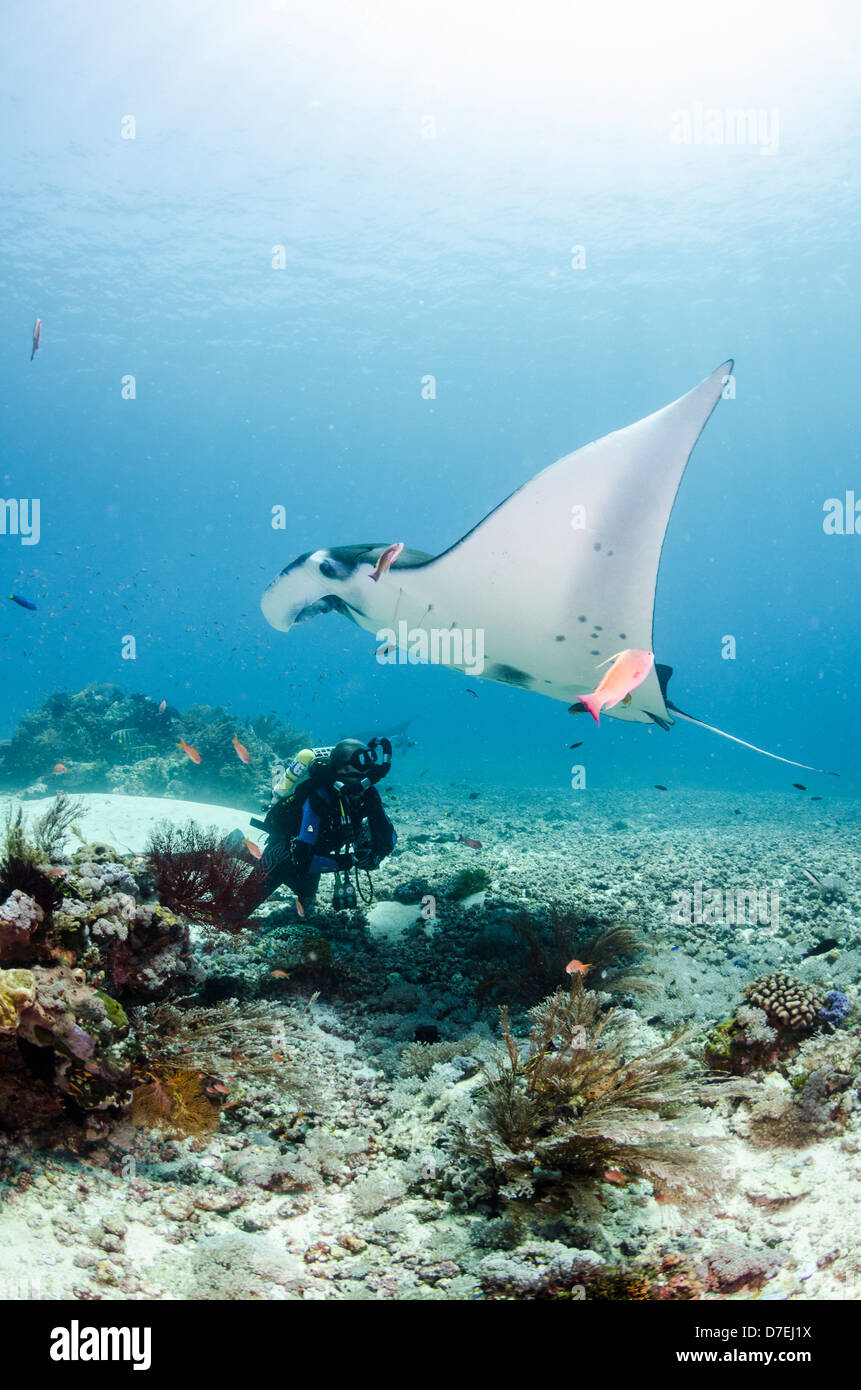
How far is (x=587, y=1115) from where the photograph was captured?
9.29 feet

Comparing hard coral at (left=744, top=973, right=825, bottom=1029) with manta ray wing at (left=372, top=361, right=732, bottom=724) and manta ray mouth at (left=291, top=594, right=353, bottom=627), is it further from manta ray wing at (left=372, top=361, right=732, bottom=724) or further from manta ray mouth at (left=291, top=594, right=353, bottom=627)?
manta ray mouth at (left=291, top=594, right=353, bottom=627)

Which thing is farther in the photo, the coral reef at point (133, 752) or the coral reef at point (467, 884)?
the coral reef at point (133, 752)

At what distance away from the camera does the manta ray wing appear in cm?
379

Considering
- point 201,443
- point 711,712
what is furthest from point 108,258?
point 711,712

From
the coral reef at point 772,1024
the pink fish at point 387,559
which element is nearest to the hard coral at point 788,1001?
the coral reef at point 772,1024

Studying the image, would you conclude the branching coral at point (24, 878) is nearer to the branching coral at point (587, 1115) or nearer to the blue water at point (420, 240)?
the branching coral at point (587, 1115)

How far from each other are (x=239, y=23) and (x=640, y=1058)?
1215 inches

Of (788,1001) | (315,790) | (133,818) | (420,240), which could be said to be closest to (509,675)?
(315,790)

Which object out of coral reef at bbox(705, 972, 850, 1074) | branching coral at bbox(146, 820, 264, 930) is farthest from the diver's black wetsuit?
coral reef at bbox(705, 972, 850, 1074)

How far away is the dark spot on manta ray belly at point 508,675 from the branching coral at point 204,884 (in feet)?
9.47

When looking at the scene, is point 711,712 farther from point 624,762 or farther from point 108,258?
point 108,258

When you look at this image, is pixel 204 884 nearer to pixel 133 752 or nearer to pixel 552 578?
pixel 552 578

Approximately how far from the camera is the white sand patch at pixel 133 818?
771 cm

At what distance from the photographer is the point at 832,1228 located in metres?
2.19
